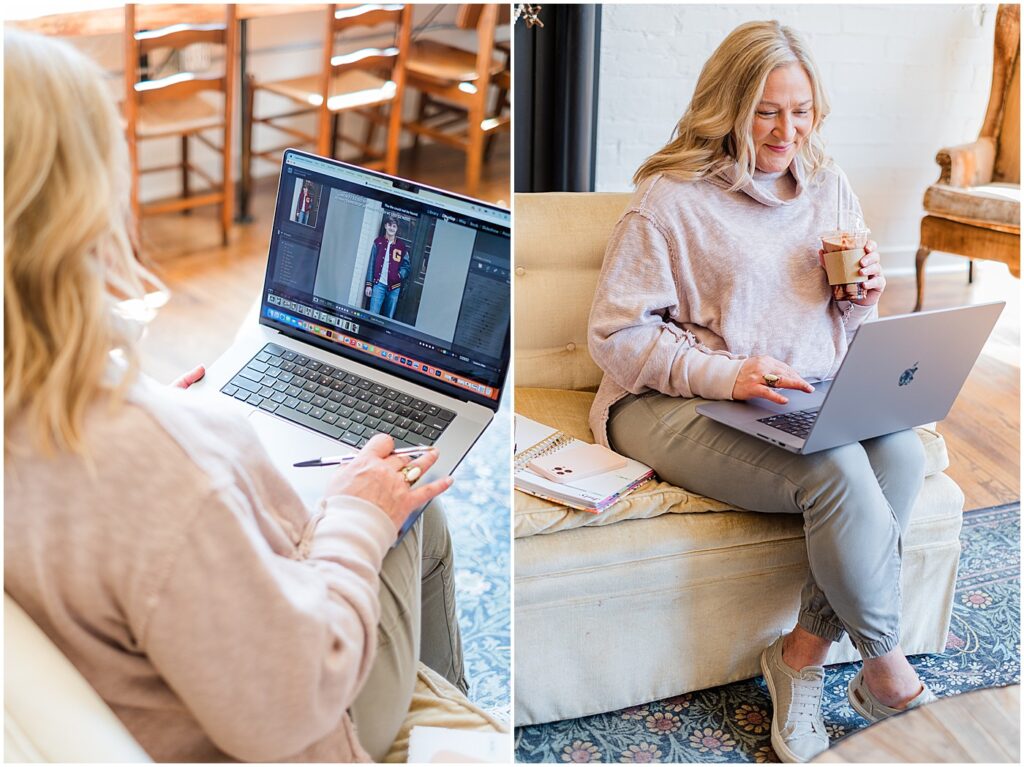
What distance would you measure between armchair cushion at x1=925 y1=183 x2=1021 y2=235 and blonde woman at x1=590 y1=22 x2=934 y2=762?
164cm

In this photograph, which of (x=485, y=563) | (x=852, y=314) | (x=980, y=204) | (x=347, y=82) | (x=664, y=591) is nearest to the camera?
(x=664, y=591)

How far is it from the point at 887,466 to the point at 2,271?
1.30 m

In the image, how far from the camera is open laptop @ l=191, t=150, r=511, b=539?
47.5 inches

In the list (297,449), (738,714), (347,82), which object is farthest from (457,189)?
(297,449)

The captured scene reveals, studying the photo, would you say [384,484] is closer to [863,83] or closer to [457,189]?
[863,83]

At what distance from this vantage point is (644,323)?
1.70 m

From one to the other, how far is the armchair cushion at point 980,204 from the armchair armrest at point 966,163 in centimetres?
2

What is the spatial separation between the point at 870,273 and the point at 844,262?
7cm

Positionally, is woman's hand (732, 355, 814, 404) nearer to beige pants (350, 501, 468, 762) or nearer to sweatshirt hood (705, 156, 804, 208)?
sweatshirt hood (705, 156, 804, 208)

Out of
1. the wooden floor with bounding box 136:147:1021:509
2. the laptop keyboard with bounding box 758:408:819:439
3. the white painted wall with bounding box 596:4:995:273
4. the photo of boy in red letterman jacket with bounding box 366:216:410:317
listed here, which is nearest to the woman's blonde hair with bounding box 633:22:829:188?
the laptop keyboard with bounding box 758:408:819:439

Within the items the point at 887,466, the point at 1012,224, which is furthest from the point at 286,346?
the point at 1012,224

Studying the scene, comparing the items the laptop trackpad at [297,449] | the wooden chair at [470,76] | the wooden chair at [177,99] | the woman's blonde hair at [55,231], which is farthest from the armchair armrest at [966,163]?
the woman's blonde hair at [55,231]

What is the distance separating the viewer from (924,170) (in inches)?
150

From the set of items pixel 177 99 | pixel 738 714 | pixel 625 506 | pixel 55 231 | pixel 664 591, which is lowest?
pixel 738 714
